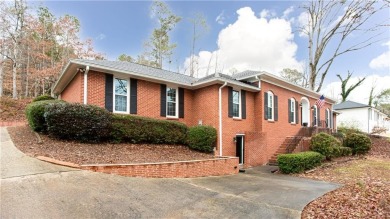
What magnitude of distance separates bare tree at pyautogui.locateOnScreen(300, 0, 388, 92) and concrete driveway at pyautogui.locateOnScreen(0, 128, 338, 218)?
→ 2096cm

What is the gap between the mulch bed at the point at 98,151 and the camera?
686 centimetres

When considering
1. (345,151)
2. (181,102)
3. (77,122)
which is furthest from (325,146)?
(77,122)

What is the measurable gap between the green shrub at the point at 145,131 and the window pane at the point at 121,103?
1.35 meters

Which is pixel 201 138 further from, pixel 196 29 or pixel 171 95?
pixel 196 29

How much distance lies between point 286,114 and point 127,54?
23.1 m

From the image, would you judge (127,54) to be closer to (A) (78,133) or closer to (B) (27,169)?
(A) (78,133)

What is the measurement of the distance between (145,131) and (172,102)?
10.8ft

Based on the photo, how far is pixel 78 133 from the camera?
27.5ft

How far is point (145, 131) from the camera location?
9.82 m

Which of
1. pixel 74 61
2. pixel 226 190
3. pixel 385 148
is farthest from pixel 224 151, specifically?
pixel 385 148

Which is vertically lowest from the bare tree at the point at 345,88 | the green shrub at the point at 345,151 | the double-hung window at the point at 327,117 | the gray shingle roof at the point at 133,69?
the green shrub at the point at 345,151

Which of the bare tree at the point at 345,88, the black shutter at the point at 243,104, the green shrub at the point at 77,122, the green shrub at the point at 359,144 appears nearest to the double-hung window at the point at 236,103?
the black shutter at the point at 243,104

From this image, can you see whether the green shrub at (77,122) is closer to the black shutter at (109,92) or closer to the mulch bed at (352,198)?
the black shutter at (109,92)

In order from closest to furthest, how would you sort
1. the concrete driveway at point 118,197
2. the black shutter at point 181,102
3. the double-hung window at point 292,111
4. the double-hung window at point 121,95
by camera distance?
1. the concrete driveway at point 118,197
2. the double-hung window at point 121,95
3. the black shutter at point 181,102
4. the double-hung window at point 292,111
